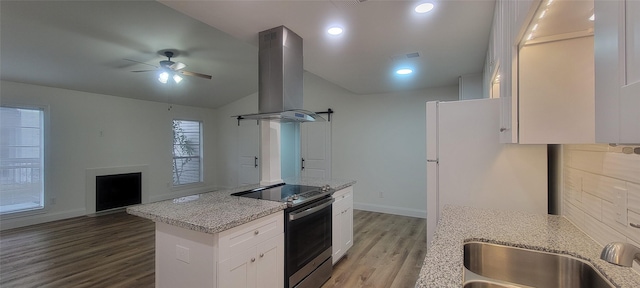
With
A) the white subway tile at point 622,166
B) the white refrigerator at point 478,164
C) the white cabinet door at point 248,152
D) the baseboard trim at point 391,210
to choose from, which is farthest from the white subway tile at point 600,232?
the white cabinet door at point 248,152

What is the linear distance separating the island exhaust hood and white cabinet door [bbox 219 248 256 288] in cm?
116

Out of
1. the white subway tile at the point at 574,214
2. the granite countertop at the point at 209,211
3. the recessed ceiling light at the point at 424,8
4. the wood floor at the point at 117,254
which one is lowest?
the wood floor at the point at 117,254

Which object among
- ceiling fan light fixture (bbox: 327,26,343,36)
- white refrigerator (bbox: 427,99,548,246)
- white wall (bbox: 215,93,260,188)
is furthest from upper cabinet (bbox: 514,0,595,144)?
white wall (bbox: 215,93,260,188)

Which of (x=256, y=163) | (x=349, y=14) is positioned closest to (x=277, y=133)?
(x=349, y=14)

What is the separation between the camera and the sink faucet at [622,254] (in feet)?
2.14

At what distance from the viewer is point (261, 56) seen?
8.30ft

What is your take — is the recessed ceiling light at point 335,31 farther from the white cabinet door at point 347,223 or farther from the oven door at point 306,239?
the white cabinet door at point 347,223

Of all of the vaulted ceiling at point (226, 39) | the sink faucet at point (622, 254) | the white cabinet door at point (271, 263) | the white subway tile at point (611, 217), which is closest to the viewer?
the sink faucet at point (622, 254)

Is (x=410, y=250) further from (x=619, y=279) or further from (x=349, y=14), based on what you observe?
(x=349, y=14)

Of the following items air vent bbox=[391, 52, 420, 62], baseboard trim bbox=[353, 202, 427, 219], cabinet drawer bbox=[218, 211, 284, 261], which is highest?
air vent bbox=[391, 52, 420, 62]

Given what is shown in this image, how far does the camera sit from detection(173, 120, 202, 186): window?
6.65m

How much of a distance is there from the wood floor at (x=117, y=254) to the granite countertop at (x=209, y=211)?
122 centimetres

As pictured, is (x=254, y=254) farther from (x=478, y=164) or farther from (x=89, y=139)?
(x=89, y=139)

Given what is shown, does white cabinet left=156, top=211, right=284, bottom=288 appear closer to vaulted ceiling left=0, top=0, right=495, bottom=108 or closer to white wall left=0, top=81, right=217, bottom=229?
vaulted ceiling left=0, top=0, right=495, bottom=108
